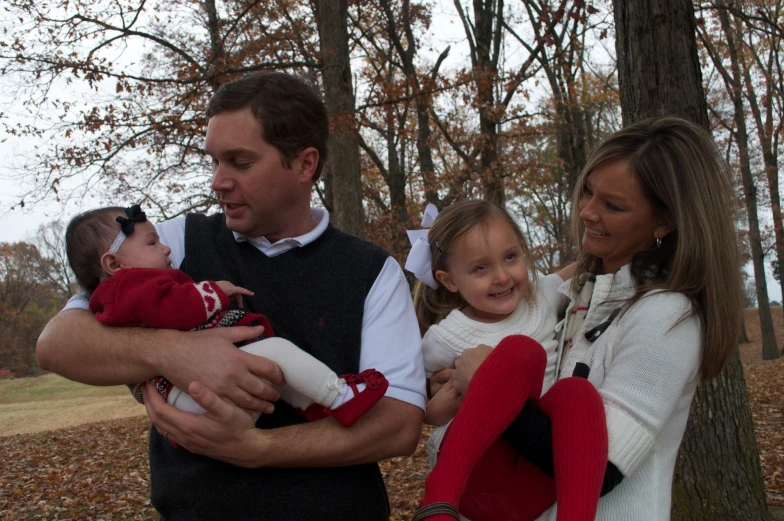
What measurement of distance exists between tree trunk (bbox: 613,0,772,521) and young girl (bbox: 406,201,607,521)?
2.03 meters

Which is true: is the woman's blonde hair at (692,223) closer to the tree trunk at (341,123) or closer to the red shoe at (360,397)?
the red shoe at (360,397)

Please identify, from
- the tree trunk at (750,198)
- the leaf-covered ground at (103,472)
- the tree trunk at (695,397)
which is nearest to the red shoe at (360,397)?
the tree trunk at (695,397)

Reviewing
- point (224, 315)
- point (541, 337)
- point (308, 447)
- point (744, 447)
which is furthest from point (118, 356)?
point (744, 447)

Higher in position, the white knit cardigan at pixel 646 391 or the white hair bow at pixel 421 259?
the white hair bow at pixel 421 259

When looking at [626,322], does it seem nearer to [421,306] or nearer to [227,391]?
[421,306]

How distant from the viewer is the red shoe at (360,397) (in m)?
1.96

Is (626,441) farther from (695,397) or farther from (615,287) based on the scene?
(695,397)

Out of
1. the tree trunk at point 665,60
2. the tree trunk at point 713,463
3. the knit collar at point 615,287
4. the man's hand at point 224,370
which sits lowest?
the tree trunk at point 713,463

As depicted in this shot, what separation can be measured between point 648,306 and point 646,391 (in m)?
0.26

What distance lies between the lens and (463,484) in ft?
5.85


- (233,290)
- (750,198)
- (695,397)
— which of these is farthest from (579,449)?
(750,198)

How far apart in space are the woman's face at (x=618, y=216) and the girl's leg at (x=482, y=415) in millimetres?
563

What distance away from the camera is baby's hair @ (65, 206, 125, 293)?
228cm

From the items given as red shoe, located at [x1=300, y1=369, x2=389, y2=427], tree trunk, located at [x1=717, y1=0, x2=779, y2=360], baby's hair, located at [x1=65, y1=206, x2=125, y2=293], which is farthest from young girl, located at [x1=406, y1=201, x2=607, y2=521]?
tree trunk, located at [x1=717, y1=0, x2=779, y2=360]
